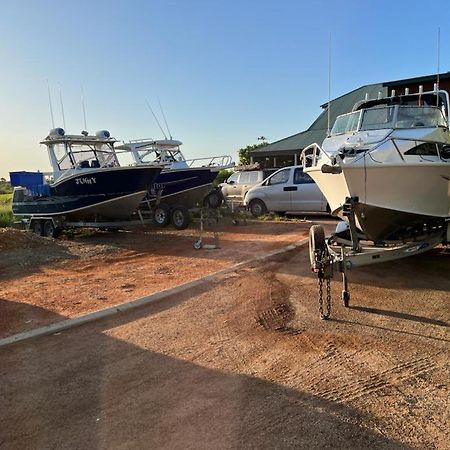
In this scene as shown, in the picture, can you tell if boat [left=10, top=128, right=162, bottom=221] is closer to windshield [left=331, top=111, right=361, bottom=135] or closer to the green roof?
windshield [left=331, top=111, right=361, bottom=135]

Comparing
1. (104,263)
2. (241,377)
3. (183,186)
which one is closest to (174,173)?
(183,186)

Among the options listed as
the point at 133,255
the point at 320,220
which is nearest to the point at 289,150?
the point at 320,220

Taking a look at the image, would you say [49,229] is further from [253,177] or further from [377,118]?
[377,118]

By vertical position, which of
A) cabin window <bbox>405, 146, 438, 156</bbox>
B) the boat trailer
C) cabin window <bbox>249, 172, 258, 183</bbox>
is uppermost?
cabin window <bbox>405, 146, 438, 156</bbox>

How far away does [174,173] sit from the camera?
594 inches

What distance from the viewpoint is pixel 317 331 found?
4570 mm

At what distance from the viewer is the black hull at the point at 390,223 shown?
6.17 m

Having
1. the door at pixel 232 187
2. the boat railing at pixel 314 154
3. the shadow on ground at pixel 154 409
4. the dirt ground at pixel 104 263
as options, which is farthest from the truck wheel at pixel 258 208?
the shadow on ground at pixel 154 409

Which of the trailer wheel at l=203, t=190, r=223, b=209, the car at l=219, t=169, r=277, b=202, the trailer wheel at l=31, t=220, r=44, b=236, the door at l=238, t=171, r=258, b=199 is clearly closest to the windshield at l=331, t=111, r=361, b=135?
the trailer wheel at l=203, t=190, r=223, b=209

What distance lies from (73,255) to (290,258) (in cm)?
493

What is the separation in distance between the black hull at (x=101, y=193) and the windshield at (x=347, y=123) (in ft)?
19.1

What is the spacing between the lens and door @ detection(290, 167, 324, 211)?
14.2 meters

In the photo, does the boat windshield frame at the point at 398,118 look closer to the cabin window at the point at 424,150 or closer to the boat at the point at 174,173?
the cabin window at the point at 424,150

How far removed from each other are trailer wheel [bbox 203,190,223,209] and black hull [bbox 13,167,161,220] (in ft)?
13.4
